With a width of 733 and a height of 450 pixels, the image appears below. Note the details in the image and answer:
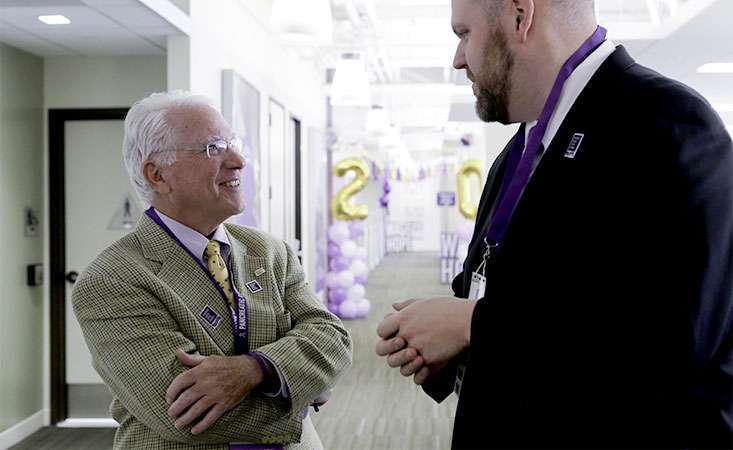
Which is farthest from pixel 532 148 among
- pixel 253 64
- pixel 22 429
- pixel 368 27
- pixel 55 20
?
pixel 368 27

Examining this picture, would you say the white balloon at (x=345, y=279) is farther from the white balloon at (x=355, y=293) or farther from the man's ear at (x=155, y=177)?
the man's ear at (x=155, y=177)

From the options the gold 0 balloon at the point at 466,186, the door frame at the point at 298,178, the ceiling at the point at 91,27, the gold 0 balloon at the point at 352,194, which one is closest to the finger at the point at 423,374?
the ceiling at the point at 91,27

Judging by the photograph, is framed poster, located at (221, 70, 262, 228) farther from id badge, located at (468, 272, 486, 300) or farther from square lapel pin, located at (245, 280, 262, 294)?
id badge, located at (468, 272, 486, 300)

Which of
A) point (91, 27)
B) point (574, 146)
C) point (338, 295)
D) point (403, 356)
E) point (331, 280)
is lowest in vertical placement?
point (338, 295)

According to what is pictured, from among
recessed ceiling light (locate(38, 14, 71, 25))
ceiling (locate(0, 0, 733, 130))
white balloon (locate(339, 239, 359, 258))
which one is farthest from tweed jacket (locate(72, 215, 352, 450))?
white balloon (locate(339, 239, 359, 258))

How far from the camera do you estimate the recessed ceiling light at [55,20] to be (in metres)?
4.72

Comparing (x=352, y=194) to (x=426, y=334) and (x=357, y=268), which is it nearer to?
(x=357, y=268)

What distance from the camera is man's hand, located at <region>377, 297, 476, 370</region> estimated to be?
1.23 metres

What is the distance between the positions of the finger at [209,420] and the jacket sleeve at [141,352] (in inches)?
1.0

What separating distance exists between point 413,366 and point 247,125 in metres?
5.10

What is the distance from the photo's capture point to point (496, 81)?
4.23 ft

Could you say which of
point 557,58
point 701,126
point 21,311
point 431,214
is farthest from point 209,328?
point 431,214

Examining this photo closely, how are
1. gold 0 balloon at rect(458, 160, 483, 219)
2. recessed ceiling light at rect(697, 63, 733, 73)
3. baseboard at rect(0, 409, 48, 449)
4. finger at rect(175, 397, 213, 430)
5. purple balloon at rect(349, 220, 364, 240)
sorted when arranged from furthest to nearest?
1. purple balloon at rect(349, 220, 364, 240)
2. gold 0 balloon at rect(458, 160, 483, 219)
3. recessed ceiling light at rect(697, 63, 733, 73)
4. baseboard at rect(0, 409, 48, 449)
5. finger at rect(175, 397, 213, 430)

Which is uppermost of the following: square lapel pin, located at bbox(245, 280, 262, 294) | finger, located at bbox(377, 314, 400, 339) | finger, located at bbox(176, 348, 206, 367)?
square lapel pin, located at bbox(245, 280, 262, 294)
